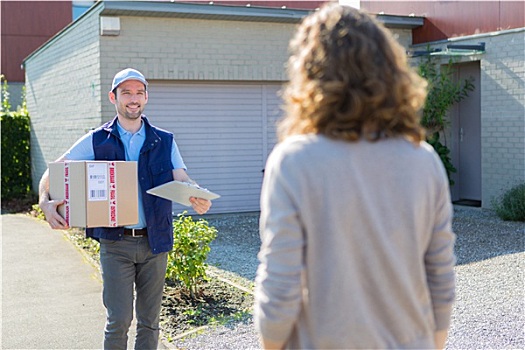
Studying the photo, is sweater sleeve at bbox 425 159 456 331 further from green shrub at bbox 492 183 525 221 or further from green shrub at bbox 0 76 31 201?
green shrub at bbox 0 76 31 201

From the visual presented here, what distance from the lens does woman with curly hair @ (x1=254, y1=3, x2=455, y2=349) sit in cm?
217

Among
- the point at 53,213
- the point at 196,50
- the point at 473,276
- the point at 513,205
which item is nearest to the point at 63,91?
the point at 196,50

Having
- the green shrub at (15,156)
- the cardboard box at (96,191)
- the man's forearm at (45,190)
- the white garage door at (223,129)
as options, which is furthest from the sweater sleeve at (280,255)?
the green shrub at (15,156)

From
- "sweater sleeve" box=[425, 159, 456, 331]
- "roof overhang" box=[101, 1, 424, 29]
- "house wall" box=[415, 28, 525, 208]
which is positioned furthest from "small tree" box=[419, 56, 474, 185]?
"sweater sleeve" box=[425, 159, 456, 331]

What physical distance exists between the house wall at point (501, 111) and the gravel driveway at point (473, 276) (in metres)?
0.71

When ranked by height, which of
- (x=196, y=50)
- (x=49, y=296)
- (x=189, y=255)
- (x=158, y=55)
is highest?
(x=196, y=50)

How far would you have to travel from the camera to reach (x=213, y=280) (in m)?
7.73

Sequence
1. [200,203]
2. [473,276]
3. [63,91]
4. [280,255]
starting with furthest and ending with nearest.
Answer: [63,91] → [473,276] → [200,203] → [280,255]

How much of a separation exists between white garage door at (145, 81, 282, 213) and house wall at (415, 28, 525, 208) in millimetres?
3744

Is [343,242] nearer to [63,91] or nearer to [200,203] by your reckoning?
[200,203]

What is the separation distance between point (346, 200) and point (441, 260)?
16.8 inches

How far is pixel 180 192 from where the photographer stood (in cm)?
399

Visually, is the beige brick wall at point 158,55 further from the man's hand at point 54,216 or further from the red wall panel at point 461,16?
the man's hand at point 54,216

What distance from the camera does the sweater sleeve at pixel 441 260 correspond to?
2332 millimetres
